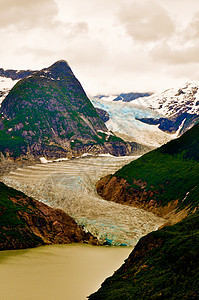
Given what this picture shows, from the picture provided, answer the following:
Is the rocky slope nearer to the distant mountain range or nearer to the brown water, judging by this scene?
the brown water

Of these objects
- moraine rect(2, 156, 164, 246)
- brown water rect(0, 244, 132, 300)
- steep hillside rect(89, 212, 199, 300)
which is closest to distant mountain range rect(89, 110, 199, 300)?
steep hillside rect(89, 212, 199, 300)

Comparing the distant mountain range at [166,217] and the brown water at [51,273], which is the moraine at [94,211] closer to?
the distant mountain range at [166,217]

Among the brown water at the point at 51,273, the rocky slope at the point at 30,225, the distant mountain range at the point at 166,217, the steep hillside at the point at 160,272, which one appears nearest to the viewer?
the steep hillside at the point at 160,272

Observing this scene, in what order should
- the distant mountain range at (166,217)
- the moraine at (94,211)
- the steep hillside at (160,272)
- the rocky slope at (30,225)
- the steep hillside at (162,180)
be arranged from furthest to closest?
the steep hillside at (162,180) → the moraine at (94,211) → the rocky slope at (30,225) → the distant mountain range at (166,217) → the steep hillside at (160,272)

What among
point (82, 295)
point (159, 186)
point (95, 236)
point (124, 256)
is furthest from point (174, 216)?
point (82, 295)

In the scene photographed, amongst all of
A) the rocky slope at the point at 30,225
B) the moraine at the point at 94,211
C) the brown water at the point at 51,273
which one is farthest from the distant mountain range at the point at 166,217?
the rocky slope at the point at 30,225

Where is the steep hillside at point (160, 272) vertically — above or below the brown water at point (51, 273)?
above

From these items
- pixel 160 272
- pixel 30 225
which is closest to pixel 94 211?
pixel 30 225
